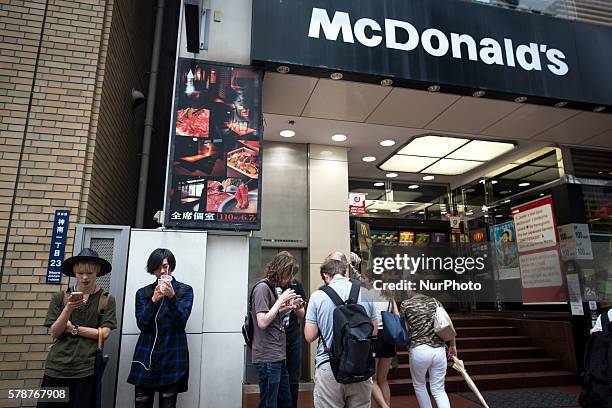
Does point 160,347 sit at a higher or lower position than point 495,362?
higher

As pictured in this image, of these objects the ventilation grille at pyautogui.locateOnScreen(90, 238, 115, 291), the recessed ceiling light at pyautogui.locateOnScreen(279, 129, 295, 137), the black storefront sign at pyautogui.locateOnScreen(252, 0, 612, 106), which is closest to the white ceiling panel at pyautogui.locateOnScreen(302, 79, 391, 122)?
the black storefront sign at pyautogui.locateOnScreen(252, 0, 612, 106)

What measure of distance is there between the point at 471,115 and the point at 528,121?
103cm

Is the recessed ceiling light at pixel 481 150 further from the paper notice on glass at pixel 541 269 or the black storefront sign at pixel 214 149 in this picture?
the black storefront sign at pixel 214 149

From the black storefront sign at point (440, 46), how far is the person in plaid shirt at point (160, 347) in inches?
120

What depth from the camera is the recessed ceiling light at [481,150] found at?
26.7 ft

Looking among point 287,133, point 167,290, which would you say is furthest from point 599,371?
point 287,133

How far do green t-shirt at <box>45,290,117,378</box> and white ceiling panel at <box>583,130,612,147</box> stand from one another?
8.26 meters

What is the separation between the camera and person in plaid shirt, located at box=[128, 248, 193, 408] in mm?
3330

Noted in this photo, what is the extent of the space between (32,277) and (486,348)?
24.8 ft

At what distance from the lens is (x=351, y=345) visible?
9.00ft

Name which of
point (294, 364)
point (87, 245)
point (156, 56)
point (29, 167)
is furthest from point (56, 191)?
point (156, 56)

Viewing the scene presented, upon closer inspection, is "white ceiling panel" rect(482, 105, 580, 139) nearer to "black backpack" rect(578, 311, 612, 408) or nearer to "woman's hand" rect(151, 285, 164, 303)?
"black backpack" rect(578, 311, 612, 408)

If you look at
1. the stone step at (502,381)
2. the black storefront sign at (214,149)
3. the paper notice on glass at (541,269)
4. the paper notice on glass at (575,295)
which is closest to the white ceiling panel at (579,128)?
the paper notice on glass at (541,269)

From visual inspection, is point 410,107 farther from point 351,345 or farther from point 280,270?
point 351,345
